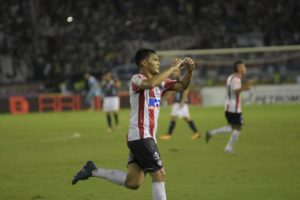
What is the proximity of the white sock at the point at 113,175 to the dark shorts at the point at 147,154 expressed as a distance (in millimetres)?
400

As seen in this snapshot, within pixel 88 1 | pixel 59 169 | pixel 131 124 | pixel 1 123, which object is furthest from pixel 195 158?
pixel 88 1

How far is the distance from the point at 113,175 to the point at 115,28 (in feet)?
112

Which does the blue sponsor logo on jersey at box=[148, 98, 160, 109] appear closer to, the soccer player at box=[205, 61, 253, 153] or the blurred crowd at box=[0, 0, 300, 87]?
the soccer player at box=[205, 61, 253, 153]

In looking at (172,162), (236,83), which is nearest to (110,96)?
(236,83)

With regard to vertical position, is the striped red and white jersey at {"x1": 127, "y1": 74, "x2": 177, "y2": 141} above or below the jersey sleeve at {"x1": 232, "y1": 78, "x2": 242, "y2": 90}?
below

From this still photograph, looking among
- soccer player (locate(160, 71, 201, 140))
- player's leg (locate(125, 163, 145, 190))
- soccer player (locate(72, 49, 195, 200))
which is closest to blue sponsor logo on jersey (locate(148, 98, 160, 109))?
soccer player (locate(72, 49, 195, 200))

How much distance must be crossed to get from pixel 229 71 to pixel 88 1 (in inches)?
450

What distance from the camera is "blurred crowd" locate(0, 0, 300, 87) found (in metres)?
40.2

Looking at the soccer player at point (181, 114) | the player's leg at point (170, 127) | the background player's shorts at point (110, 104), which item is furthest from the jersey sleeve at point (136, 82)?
the background player's shorts at point (110, 104)

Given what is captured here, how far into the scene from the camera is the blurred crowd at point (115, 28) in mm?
40156

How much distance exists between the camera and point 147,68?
823 centimetres

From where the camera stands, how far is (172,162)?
47.2 feet

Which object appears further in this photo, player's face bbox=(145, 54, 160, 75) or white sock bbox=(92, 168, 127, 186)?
→ white sock bbox=(92, 168, 127, 186)

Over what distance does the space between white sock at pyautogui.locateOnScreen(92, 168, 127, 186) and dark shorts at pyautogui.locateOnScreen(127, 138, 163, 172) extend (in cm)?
40
